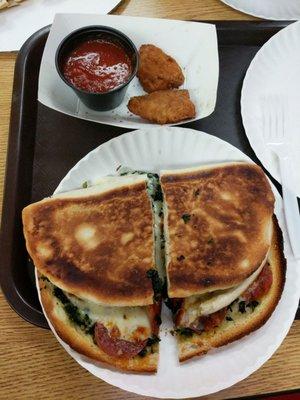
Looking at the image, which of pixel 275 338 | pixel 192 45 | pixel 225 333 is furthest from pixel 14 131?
pixel 275 338

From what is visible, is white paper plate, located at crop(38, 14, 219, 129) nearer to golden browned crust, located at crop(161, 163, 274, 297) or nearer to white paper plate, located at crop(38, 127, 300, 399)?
white paper plate, located at crop(38, 127, 300, 399)

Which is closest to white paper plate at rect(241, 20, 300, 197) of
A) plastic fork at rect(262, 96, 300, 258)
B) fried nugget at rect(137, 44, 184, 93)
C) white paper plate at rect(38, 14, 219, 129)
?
plastic fork at rect(262, 96, 300, 258)

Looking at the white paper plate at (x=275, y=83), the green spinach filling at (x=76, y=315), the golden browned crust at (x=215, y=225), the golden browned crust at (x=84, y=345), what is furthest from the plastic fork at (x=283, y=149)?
the green spinach filling at (x=76, y=315)

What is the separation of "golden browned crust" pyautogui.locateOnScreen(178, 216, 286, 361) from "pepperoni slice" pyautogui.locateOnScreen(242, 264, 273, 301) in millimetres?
18

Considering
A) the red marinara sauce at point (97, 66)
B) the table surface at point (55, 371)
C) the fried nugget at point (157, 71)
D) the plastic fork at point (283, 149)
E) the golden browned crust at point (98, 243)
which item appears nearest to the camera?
the golden browned crust at point (98, 243)

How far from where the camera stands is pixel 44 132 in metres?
2.13

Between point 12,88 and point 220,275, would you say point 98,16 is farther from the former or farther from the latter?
point 220,275

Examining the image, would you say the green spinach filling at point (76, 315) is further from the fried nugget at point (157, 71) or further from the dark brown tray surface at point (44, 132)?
the fried nugget at point (157, 71)

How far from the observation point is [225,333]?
1.72 m

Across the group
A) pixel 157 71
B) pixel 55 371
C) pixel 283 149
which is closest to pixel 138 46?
pixel 157 71

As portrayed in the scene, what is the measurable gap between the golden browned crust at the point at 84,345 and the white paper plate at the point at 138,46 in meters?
0.82

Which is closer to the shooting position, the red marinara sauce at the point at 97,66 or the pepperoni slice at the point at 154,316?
the pepperoni slice at the point at 154,316

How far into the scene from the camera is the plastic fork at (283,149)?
1881mm

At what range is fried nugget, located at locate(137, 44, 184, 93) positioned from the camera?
2115 mm
